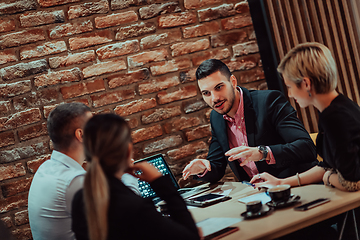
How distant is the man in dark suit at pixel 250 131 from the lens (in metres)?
1.96

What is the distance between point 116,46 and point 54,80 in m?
0.50

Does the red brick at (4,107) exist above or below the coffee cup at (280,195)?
above

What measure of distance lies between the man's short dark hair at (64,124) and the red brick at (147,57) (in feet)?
3.02

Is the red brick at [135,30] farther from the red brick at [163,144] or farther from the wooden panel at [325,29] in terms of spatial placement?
the wooden panel at [325,29]

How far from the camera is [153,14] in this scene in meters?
2.61

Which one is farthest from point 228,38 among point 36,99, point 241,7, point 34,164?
point 34,164

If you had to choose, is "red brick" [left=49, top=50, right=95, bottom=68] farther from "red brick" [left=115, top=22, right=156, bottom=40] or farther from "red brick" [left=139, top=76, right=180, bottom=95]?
"red brick" [left=139, top=76, right=180, bottom=95]

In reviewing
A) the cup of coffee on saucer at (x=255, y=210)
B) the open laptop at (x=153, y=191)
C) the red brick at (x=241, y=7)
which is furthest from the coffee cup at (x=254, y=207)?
the red brick at (x=241, y=7)

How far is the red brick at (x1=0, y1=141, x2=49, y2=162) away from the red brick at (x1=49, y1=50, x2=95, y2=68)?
0.54 metres

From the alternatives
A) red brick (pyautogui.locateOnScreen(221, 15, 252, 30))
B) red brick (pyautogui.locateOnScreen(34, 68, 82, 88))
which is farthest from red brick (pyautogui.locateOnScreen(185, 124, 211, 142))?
red brick (pyautogui.locateOnScreen(34, 68, 82, 88))

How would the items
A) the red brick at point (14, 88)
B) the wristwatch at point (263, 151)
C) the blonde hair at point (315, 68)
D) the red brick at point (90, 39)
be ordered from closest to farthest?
the blonde hair at point (315, 68) → the wristwatch at point (263, 151) → the red brick at point (14, 88) → the red brick at point (90, 39)

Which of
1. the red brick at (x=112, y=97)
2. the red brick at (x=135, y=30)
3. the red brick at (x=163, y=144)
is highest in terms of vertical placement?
the red brick at (x=135, y=30)

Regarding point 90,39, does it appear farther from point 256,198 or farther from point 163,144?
point 256,198

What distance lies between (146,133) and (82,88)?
1.85 ft
